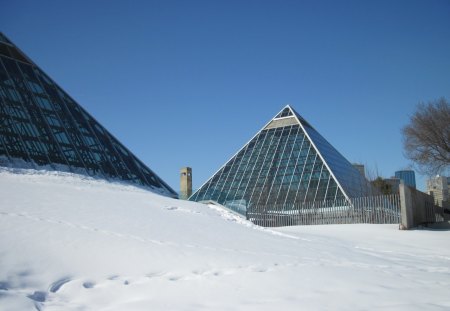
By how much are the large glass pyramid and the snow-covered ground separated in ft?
34.6

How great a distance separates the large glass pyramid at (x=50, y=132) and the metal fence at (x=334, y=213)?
251 inches

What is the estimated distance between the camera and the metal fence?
65.7 ft

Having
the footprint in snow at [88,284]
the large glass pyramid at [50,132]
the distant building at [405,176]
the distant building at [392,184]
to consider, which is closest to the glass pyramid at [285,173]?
the distant building at [405,176]

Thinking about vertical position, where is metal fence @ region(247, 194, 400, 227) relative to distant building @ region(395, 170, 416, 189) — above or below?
below

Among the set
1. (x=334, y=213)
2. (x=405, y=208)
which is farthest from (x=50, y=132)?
(x=405, y=208)

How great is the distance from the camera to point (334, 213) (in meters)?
22.1

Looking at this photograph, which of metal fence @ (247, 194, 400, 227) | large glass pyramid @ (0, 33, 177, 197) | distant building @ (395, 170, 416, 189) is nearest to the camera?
large glass pyramid @ (0, 33, 177, 197)

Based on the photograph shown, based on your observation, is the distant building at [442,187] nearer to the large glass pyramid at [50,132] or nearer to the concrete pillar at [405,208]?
the concrete pillar at [405,208]

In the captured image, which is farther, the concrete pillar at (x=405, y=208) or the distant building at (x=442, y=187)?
the distant building at (x=442, y=187)

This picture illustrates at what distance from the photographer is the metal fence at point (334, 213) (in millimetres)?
20031

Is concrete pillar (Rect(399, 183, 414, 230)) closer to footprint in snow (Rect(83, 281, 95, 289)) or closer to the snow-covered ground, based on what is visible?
the snow-covered ground

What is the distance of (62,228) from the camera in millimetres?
6492

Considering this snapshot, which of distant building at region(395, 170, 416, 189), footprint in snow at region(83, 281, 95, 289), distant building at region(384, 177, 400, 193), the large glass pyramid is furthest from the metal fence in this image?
footprint in snow at region(83, 281, 95, 289)

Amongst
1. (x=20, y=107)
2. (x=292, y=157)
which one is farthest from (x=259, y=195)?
(x=20, y=107)
